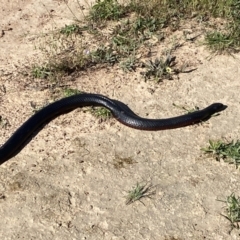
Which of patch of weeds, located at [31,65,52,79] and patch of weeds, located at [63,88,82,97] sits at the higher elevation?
patch of weeds, located at [31,65,52,79]

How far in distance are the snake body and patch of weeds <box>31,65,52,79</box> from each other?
0.62 m

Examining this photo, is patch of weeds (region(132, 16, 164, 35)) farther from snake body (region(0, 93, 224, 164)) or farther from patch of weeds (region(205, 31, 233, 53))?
snake body (region(0, 93, 224, 164))

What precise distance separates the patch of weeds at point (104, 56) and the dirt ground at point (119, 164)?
13 centimetres

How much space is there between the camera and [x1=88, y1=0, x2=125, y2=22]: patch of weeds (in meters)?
7.14

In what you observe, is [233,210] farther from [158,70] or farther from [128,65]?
[128,65]

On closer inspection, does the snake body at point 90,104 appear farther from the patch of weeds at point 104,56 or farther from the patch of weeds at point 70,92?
the patch of weeds at point 104,56

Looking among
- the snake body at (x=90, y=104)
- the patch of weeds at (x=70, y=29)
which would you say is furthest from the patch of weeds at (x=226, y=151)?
the patch of weeds at (x=70, y=29)

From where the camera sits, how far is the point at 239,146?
5219mm

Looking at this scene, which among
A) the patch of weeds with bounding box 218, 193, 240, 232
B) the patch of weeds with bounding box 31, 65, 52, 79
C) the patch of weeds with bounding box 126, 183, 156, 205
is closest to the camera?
the patch of weeds with bounding box 218, 193, 240, 232

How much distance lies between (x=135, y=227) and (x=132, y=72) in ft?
7.80

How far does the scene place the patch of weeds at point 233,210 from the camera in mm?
4492

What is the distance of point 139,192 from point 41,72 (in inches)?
85.2

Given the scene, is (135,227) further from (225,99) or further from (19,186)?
(225,99)

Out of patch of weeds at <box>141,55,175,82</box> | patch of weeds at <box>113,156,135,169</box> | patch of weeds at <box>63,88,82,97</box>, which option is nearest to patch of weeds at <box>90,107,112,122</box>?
patch of weeds at <box>63,88,82,97</box>
